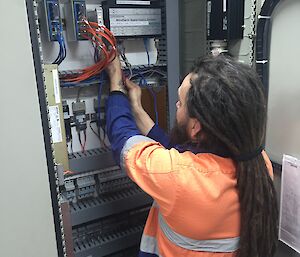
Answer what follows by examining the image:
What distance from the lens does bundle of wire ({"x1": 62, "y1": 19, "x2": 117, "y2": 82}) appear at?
4.05ft

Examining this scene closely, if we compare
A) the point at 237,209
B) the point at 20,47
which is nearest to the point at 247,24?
the point at 237,209

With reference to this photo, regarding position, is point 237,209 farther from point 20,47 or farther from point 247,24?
point 247,24

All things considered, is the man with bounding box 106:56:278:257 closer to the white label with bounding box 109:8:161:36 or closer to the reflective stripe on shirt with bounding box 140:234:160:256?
the reflective stripe on shirt with bounding box 140:234:160:256

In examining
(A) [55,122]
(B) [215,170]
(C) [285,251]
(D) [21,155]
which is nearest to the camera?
(D) [21,155]

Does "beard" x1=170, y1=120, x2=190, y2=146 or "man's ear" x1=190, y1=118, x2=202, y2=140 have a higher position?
"man's ear" x1=190, y1=118, x2=202, y2=140

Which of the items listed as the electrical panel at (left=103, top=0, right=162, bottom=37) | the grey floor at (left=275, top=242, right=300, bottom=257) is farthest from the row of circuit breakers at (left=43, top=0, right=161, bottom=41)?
the grey floor at (left=275, top=242, right=300, bottom=257)

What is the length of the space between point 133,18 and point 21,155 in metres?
0.80

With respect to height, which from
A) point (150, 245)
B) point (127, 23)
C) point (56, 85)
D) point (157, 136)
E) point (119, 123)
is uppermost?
point (127, 23)

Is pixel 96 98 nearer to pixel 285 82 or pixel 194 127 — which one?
pixel 194 127

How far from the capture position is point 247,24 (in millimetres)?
1376

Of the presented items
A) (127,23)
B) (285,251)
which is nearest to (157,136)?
(127,23)

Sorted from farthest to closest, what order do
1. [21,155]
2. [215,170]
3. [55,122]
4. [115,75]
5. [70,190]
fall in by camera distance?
1. [70,190]
2. [115,75]
3. [55,122]
4. [215,170]
5. [21,155]

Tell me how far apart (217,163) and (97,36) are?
2.31 feet

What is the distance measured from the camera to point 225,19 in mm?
1334
